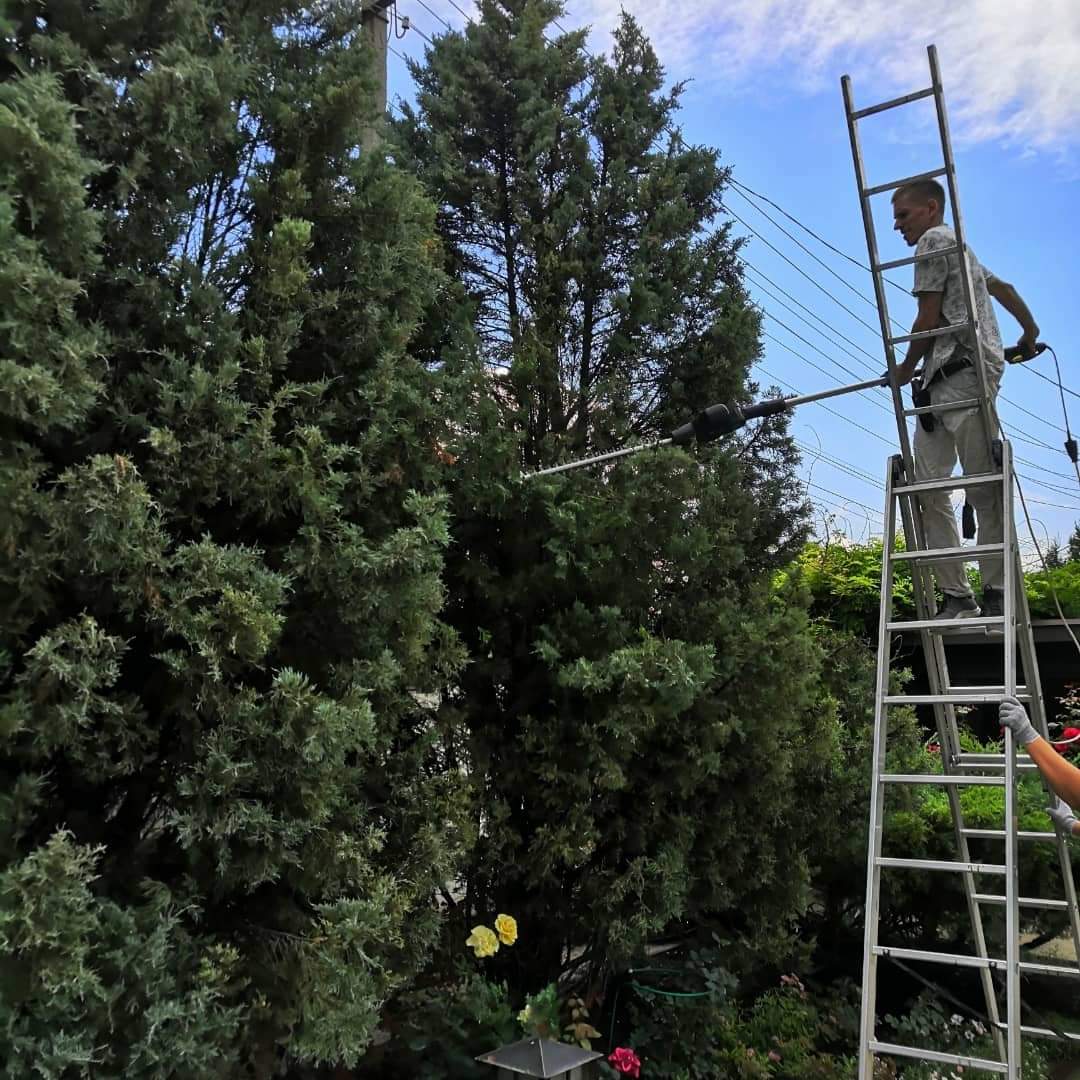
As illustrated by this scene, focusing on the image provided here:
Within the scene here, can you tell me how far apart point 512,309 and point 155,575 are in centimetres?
270

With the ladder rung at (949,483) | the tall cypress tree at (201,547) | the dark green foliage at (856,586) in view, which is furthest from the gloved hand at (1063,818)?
the dark green foliage at (856,586)

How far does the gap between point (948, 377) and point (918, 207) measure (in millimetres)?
776

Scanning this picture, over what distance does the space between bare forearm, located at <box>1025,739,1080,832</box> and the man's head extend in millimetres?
2259

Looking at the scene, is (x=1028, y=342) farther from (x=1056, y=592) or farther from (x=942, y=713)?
(x=1056, y=592)

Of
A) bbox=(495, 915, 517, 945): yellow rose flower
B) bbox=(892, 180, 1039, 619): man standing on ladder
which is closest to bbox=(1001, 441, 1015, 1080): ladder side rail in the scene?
bbox=(892, 180, 1039, 619): man standing on ladder

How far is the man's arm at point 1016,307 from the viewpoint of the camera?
412cm

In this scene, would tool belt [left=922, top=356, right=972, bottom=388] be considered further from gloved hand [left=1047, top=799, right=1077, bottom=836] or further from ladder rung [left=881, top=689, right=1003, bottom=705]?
gloved hand [left=1047, top=799, right=1077, bottom=836]

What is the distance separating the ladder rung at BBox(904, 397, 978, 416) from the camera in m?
3.79

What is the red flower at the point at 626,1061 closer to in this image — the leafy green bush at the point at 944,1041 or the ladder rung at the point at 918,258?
the leafy green bush at the point at 944,1041

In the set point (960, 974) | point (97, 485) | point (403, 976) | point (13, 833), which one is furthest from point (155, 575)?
point (960, 974)

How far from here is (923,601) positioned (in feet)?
13.8

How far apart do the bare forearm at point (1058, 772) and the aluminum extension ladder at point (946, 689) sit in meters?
0.12

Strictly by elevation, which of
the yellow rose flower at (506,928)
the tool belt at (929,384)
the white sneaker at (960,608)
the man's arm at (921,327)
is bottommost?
the yellow rose flower at (506,928)

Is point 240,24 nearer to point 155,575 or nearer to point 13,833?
point 155,575
